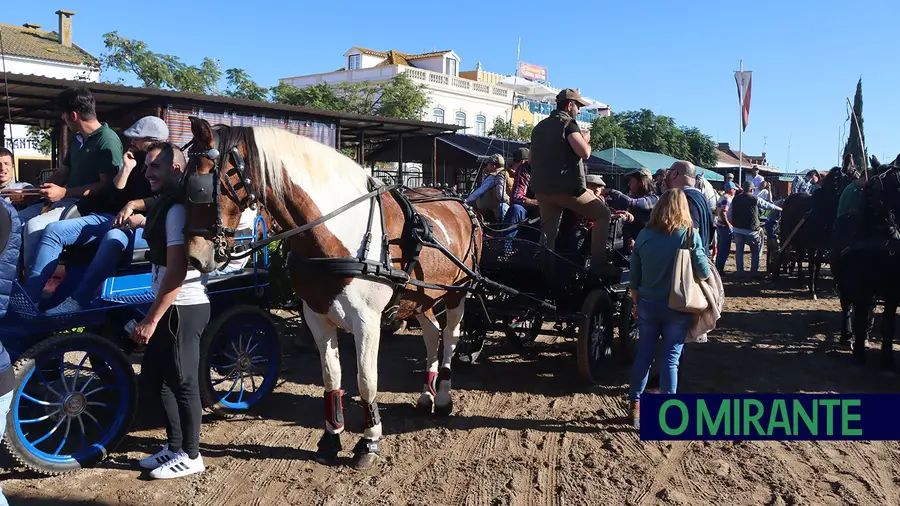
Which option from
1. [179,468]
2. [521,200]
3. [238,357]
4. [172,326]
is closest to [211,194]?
[172,326]

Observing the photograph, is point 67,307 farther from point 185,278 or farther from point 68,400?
point 185,278

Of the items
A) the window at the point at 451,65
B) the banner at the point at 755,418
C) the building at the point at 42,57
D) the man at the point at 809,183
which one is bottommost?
the banner at the point at 755,418

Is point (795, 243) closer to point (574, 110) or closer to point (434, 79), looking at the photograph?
point (574, 110)

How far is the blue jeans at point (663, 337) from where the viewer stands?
4.54 meters

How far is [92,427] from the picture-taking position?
176 inches

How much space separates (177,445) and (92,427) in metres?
1.01

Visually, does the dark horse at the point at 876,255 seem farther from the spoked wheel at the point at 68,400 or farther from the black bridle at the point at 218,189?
the spoked wheel at the point at 68,400

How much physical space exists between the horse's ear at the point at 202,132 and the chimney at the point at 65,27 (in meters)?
32.7

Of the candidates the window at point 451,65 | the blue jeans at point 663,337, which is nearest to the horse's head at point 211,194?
the blue jeans at point 663,337

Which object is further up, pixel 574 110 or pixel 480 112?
pixel 480 112

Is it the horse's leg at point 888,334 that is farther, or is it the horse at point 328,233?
the horse's leg at point 888,334

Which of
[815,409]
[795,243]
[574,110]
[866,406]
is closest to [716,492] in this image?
[815,409]

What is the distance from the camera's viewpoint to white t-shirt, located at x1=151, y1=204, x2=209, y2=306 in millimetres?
3441

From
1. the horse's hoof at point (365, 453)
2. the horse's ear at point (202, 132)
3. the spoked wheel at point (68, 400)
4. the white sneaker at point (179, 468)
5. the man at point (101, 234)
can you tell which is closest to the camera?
the horse's ear at point (202, 132)
